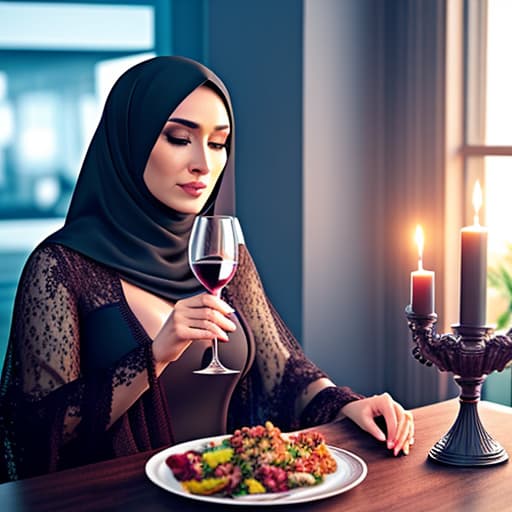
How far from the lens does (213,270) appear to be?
1702mm

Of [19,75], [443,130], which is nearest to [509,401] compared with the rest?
[443,130]

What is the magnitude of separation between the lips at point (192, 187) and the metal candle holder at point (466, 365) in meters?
0.71

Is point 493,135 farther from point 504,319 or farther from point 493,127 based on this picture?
point 504,319

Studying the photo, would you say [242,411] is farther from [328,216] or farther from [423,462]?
[328,216]

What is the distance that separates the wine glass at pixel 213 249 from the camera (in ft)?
5.43

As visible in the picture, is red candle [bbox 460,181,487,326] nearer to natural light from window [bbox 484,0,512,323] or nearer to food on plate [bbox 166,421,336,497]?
food on plate [bbox 166,421,336,497]

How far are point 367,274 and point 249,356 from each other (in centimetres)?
142

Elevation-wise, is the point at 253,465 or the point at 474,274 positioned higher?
the point at 474,274

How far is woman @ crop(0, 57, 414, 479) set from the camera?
1.91 meters

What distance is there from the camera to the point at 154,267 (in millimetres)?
2201

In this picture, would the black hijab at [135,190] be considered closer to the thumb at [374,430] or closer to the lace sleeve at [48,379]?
the lace sleeve at [48,379]

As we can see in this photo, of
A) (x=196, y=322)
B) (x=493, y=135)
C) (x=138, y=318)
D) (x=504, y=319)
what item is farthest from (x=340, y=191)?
(x=196, y=322)

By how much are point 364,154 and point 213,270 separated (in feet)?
6.35

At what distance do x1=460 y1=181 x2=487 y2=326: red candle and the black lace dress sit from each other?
0.44m
